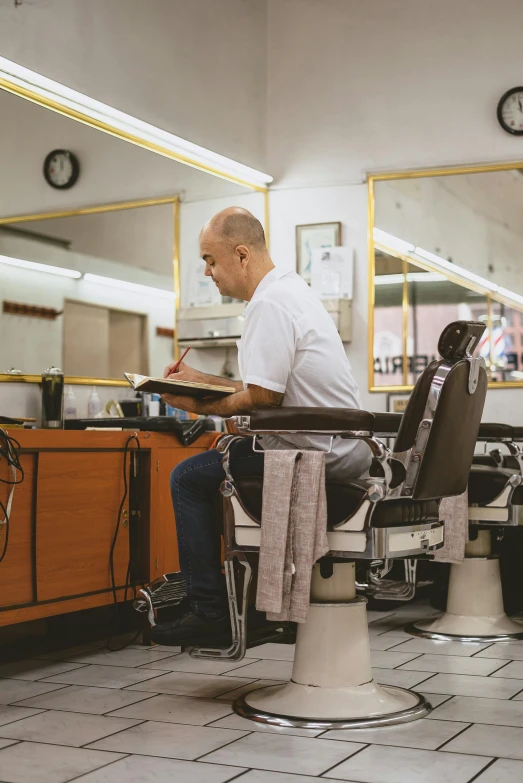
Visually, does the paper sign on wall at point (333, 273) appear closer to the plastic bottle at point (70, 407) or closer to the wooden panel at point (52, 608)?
the plastic bottle at point (70, 407)

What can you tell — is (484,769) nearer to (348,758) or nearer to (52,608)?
(348,758)

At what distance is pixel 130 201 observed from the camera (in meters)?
4.65

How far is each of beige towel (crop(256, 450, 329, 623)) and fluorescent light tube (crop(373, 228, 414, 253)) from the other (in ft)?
9.22

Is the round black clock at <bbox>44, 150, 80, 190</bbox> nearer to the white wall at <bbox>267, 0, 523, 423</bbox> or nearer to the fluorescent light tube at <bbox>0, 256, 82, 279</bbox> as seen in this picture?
the fluorescent light tube at <bbox>0, 256, 82, 279</bbox>

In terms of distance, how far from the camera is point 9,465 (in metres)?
3.07

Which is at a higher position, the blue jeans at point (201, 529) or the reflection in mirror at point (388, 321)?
the reflection in mirror at point (388, 321)

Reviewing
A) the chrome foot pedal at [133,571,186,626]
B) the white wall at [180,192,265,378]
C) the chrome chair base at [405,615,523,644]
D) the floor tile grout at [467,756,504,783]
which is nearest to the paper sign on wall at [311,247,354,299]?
the white wall at [180,192,265,378]

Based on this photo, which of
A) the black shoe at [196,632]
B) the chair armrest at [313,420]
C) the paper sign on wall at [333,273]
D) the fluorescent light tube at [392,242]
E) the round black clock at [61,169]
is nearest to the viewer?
the chair armrest at [313,420]

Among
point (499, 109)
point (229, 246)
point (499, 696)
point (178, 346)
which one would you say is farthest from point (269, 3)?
point (499, 696)

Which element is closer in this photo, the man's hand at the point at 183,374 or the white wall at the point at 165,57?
the man's hand at the point at 183,374

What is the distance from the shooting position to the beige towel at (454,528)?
3.68 metres

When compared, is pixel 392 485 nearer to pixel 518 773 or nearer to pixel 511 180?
pixel 518 773

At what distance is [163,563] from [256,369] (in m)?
1.43

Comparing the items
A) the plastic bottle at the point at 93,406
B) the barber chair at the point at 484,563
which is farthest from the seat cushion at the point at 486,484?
the plastic bottle at the point at 93,406
